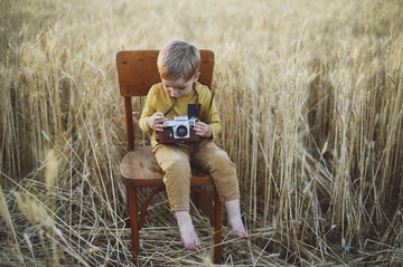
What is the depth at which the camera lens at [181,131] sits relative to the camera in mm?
1777

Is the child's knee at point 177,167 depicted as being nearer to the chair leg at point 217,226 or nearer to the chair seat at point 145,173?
the chair seat at point 145,173

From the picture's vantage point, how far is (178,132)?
178 cm

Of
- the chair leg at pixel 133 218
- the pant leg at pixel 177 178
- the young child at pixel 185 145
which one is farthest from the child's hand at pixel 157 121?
the chair leg at pixel 133 218

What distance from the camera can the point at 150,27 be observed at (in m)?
3.35

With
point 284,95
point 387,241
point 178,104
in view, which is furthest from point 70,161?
point 387,241

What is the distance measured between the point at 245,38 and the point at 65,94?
4.19 ft

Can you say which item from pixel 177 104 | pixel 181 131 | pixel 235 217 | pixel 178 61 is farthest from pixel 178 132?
pixel 235 217

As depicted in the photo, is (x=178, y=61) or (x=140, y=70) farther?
(x=140, y=70)

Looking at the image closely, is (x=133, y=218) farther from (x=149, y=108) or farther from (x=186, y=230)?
(x=149, y=108)

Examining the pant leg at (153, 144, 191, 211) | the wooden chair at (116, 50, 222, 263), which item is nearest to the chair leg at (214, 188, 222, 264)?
the wooden chair at (116, 50, 222, 263)

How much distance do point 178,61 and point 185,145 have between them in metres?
0.35

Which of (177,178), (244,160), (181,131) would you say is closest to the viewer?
(177,178)

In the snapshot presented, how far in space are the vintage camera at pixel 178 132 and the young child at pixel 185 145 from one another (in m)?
0.02

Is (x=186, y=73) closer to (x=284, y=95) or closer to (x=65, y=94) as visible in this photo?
(x=284, y=95)
